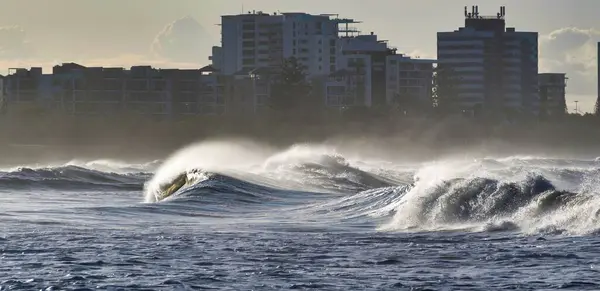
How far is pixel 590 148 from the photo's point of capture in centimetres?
18650

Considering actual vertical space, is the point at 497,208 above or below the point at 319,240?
above

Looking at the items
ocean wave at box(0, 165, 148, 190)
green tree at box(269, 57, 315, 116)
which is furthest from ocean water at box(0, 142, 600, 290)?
green tree at box(269, 57, 315, 116)

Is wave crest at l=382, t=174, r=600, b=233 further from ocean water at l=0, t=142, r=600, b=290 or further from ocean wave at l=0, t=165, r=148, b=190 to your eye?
ocean wave at l=0, t=165, r=148, b=190

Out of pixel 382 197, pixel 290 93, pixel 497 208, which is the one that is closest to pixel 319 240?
pixel 497 208

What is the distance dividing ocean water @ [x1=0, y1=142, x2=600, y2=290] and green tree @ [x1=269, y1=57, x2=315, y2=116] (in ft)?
469

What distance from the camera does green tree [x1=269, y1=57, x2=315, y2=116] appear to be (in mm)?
193625

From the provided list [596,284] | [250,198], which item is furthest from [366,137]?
[596,284]

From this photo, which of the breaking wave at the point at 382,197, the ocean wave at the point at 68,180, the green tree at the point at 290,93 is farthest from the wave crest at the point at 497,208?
the green tree at the point at 290,93

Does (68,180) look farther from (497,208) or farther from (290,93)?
(290,93)

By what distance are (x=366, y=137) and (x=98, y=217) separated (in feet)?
444

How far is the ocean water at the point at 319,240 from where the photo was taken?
82.0 ft

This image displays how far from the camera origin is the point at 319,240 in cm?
3172

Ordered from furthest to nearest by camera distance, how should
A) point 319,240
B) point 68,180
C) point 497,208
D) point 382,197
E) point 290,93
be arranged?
1. point 290,93
2. point 68,180
3. point 382,197
4. point 497,208
5. point 319,240

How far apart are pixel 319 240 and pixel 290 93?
164 m
